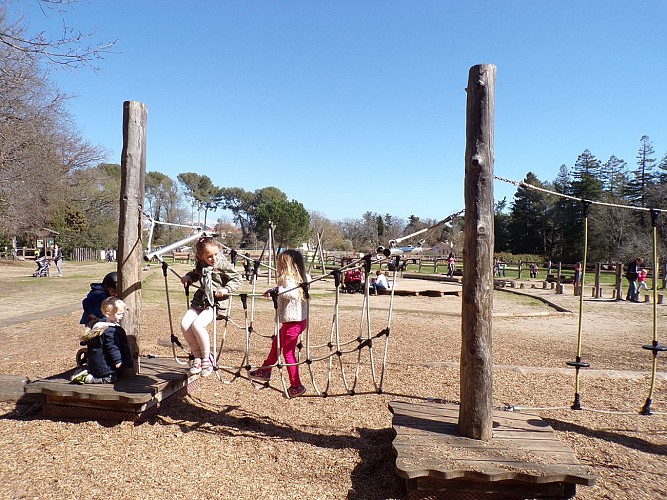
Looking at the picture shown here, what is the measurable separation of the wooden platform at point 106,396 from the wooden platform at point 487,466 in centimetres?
216

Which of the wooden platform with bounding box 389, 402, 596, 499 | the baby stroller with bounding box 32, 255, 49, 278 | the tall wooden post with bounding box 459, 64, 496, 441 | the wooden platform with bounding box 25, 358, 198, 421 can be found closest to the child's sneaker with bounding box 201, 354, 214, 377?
the wooden platform with bounding box 25, 358, 198, 421

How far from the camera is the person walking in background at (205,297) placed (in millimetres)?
4488

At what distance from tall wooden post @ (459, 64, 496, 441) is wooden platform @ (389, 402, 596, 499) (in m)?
0.20

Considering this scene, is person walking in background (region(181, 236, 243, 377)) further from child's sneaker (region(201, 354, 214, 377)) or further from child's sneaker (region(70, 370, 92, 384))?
child's sneaker (region(70, 370, 92, 384))

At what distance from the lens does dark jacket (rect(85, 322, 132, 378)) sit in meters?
4.29

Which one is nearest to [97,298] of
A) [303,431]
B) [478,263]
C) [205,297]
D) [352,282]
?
[205,297]

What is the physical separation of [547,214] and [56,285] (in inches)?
1835

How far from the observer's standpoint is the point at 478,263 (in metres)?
3.42

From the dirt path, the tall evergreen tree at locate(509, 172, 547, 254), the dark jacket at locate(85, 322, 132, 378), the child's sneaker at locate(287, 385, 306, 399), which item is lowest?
the dirt path

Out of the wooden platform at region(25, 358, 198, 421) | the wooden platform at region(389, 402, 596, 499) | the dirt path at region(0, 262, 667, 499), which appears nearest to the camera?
the wooden platform at region(389, 402, 596, 499)

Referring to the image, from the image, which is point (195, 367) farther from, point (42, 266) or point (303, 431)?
point (42, 266)

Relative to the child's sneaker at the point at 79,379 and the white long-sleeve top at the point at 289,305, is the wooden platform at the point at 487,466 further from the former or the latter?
the child's sneaker at the point at 79,379


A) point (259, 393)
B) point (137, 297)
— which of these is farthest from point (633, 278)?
point (137, 297)

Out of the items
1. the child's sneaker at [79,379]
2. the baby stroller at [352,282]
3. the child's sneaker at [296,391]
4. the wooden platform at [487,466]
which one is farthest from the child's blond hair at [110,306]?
the baby stroller at [352,282]
